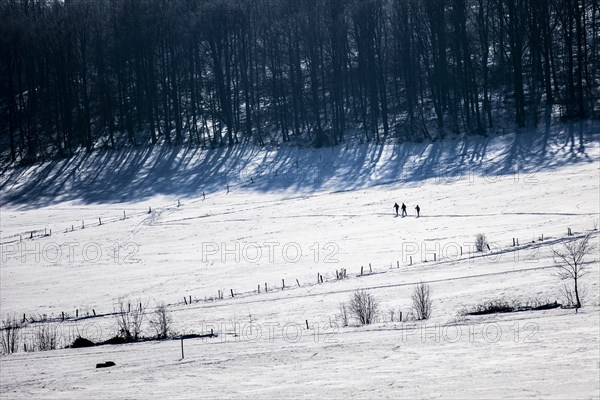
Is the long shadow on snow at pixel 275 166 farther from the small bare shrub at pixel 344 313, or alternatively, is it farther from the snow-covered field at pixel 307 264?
the small bare shrub at pixel 344 313

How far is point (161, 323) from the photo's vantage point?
3341cm

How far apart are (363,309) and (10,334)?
654 inches

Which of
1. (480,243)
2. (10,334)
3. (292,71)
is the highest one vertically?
(292,71)

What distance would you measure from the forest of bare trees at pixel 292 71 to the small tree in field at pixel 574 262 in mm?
29280

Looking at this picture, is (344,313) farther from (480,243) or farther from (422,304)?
(480,243)

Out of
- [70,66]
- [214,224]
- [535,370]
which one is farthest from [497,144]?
[70,66]

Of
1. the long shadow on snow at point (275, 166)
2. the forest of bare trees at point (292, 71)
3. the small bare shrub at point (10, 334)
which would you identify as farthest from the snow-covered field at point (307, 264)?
the forest of bare trees at point (292, 71)

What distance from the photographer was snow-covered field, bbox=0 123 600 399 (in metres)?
24.2

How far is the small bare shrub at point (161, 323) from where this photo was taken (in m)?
32.7

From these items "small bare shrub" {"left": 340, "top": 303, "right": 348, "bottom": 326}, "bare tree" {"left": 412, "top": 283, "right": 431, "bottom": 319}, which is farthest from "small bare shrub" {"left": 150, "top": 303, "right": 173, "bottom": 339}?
"bare tree" {"left": 412, "top": 283, "right": 431, "bottom": 319}

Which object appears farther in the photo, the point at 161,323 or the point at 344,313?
the point at 161,323

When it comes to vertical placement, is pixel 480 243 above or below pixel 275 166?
below

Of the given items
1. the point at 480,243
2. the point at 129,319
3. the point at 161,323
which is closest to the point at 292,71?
the point at 480,243

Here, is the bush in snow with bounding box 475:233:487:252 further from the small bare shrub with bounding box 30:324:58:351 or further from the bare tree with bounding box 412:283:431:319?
the small bare shrub with bounding box 30:324:58:351
